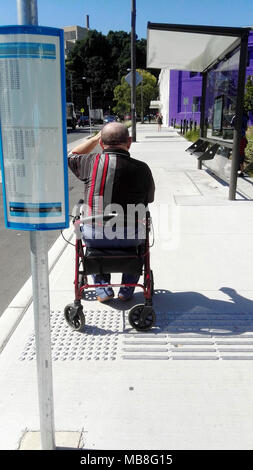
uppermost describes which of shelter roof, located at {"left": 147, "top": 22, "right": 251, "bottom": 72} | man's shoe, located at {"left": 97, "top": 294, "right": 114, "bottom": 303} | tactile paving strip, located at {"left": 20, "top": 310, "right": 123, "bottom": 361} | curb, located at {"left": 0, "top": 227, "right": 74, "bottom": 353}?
shelter roof, located at {"left": 147, "top": 22, "right": 251, "bottom": 72}

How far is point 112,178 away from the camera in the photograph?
3.04 meters

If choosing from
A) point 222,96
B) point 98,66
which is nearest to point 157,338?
point 222,96

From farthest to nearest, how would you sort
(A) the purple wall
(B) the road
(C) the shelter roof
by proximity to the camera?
(A) the purple wall, (C) the shelter roof, (B) the road

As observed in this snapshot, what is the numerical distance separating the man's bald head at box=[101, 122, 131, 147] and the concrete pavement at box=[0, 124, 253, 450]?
1468 mm

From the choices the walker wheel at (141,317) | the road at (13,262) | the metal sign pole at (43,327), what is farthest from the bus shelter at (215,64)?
the metal sign pole at (43,327)

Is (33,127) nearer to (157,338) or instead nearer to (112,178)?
(112,178)

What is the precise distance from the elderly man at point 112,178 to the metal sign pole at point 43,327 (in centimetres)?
128

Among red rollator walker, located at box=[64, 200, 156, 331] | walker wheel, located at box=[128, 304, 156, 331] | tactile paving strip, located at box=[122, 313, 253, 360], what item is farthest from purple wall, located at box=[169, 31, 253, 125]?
walker wheel, located at box=[128, 304, 156, 331]

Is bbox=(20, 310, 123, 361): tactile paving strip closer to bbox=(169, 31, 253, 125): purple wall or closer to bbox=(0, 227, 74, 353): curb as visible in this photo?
bbox=(0, 227, 74, 353): curb

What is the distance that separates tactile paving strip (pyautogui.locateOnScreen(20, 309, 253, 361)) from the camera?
2.92m

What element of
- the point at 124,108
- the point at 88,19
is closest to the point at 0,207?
the point at 124,108

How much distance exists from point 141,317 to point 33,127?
192 cm

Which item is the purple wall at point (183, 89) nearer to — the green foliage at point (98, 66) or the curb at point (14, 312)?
the green foliage at point (98, 66)

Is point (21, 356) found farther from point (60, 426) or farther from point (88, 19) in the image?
point (88, 19)
